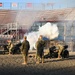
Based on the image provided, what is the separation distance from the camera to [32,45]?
137ft

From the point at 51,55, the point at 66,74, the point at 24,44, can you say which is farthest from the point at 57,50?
the point at 66,74

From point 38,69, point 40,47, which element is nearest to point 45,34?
point 40,47

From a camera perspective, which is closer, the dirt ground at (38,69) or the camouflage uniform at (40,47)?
the dirt ground at (38,69)

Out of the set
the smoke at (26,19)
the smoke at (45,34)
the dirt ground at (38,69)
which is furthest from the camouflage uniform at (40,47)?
the smoke at (26,19)

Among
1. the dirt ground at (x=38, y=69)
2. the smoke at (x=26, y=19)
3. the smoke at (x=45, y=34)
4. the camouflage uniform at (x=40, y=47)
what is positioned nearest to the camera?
the dirt ground at (x=38, y=69)

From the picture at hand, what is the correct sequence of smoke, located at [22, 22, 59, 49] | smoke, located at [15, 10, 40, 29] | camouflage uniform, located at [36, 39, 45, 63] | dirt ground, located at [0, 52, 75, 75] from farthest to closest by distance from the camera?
smoke, located at [15, 10, 40, 29] → smoke, located at [22, 22, 59, 49] → camouflage uniform, located at [36, 39, 45, 63] → dirt ground, located at [0, 52, 75, 75]

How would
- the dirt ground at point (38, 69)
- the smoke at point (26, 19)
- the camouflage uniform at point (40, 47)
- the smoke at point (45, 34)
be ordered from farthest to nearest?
the smoke at point (26, 19)
the smoke at point (45, 34)
the camouflage uniform at point (40, 47)
the dirt ground at point (38, 69)

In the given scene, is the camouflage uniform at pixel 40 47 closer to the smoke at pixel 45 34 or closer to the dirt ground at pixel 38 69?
the dirt ground at pixel 38 69

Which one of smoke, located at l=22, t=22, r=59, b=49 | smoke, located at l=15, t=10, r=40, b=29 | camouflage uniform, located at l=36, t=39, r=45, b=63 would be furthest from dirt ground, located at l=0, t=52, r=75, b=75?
smoke, located at l=15, t=10, r=40, b=29

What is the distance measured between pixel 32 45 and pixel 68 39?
22.0 ft

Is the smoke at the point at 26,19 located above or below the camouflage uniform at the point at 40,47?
above

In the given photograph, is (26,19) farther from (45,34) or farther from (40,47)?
(40,47)

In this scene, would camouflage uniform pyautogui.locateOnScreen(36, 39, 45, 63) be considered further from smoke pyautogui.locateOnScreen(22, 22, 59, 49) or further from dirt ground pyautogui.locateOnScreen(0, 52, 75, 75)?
smoke pyautogui.locateOnScreen(22, 22, 59, 49)

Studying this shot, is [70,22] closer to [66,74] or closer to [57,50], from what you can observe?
[57,50]
